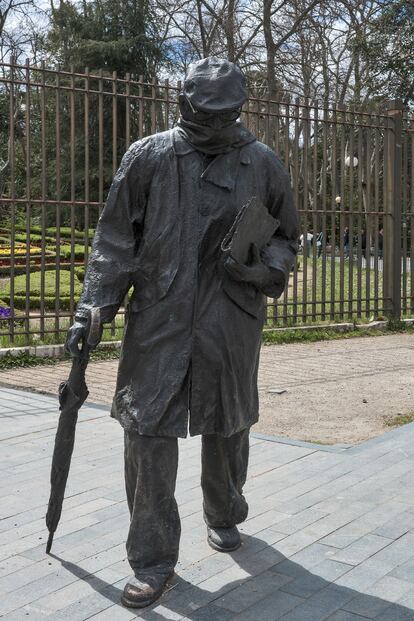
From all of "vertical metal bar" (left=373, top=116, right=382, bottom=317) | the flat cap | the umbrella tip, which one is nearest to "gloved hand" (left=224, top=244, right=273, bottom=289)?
the flat cap

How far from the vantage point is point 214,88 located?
3.07 m

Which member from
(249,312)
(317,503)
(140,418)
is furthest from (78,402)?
(317,503)

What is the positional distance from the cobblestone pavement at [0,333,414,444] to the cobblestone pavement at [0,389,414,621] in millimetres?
559

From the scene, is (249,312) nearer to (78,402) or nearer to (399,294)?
(78,402)

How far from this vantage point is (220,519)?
3.62 m

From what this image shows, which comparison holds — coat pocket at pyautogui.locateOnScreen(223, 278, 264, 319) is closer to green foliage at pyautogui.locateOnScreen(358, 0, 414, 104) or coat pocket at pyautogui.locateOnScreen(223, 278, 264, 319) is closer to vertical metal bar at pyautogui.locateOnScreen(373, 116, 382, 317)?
vertical metal bar at pyautogui.locateOnScreen(373, 116, 382, 317)

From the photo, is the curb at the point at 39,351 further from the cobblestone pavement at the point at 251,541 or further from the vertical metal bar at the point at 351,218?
the vertical metal bar at the point at 351,218

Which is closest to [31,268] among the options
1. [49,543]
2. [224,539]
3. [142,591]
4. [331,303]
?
[331,303]

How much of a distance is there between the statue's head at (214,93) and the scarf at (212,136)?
0.07 ft

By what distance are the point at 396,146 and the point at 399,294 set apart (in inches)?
82.9

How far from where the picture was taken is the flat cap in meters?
3.06

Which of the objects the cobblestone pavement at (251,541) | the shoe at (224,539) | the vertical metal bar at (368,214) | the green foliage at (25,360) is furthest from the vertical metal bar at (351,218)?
the shoe at (224,539)

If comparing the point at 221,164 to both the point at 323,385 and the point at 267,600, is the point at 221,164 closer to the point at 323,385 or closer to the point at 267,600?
the point at 267,600

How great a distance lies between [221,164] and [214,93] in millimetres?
278
